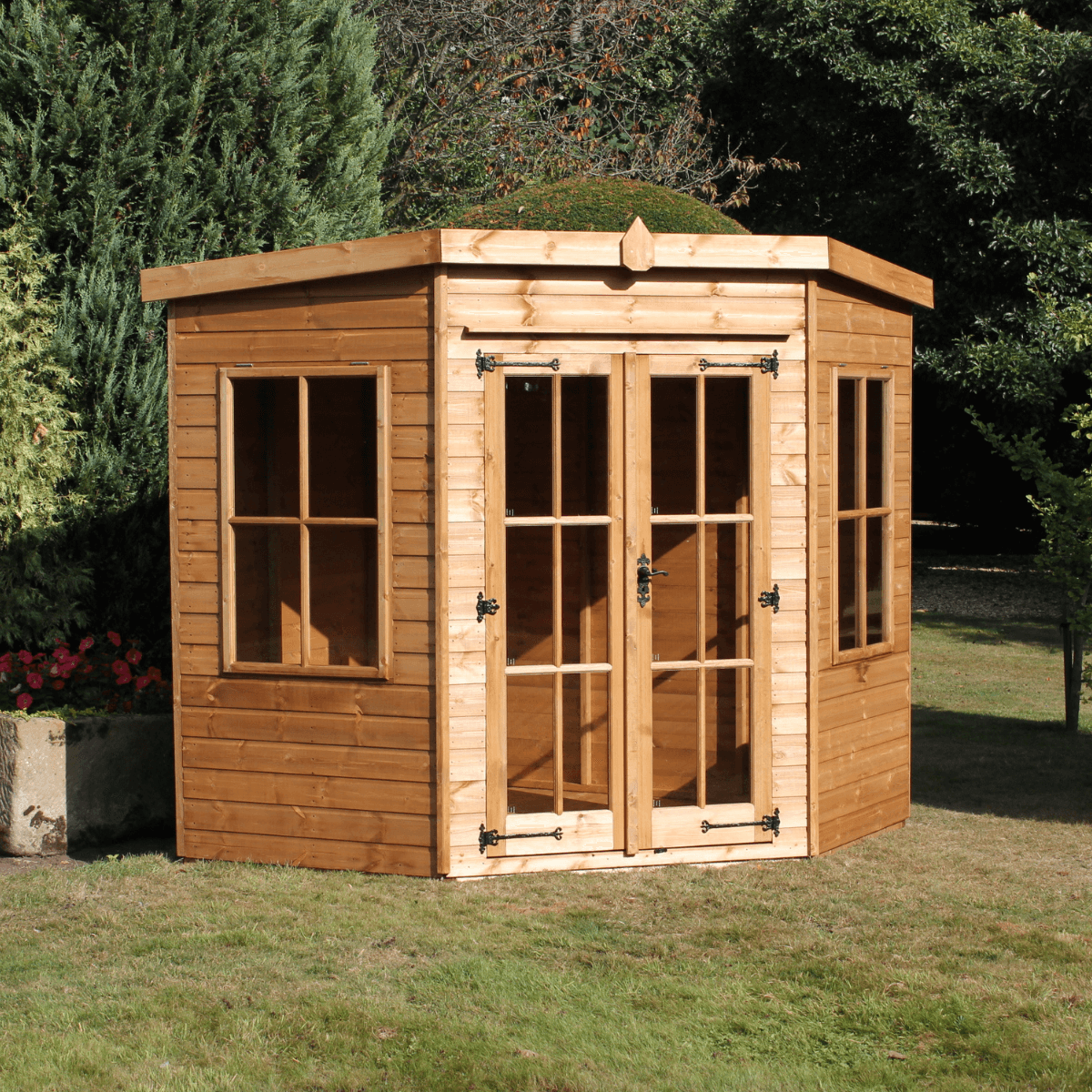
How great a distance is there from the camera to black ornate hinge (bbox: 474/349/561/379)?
5781 millimetres

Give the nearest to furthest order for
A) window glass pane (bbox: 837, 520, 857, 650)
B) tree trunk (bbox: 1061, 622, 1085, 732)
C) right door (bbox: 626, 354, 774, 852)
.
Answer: right door (bbox: 626, 354, 774, 852), window glass pane (bbox: 837, 520, 857, 650), tree trunk (bbox: 1061, 622, 1085, 732)

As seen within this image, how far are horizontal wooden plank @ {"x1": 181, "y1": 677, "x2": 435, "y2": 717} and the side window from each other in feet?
6.86

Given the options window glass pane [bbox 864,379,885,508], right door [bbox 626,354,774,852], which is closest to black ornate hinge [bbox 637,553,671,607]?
right door [bbox 626,354,774,852]

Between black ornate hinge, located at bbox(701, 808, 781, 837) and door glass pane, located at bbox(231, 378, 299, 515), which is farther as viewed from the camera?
door glass pane, located at bbox(231, 378, 299, 515)

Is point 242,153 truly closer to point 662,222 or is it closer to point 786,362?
point 662,222

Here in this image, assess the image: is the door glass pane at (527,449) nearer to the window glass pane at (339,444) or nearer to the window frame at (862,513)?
the window glass pane at (339,444)

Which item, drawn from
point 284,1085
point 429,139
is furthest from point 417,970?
point 429,139

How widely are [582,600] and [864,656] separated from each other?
151 cm

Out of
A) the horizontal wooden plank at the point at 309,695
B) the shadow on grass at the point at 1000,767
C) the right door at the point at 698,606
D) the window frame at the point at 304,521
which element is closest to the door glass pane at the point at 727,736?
the right door at the point at 698,606

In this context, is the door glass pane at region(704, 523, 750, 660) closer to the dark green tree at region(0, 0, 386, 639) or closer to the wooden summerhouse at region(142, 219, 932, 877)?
the wooden summerhouse at region(142, 219, 932, 877)

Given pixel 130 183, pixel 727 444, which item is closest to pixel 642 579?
pixel 727 444

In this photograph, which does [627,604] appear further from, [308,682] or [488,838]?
[308,682]

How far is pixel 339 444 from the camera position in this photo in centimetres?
617

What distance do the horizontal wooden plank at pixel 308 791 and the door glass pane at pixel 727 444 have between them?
2.11 meters
